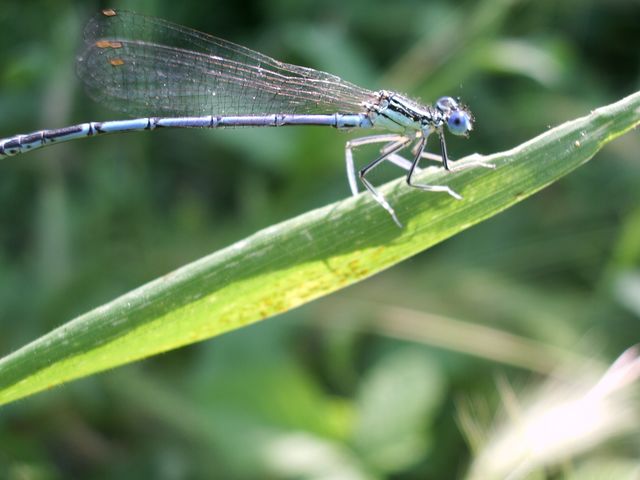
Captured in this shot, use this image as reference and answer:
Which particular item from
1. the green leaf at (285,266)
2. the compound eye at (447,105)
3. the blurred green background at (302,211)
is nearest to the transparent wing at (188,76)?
the compound eye at (447,105)

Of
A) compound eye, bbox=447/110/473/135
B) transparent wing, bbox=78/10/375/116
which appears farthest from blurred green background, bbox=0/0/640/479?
compound eye, bbox=447/110/473/135

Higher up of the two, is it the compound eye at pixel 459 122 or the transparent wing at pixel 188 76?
the transparent wing at pixel 188 76

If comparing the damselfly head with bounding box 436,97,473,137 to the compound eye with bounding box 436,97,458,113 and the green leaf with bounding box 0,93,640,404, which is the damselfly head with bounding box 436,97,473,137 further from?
the green leaf with bounding box 0,93,640,404

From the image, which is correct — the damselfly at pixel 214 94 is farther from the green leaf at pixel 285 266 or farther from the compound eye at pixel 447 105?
the green leaf at pixel 285 266

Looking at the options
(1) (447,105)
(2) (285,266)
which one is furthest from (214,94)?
(2) (285,266)

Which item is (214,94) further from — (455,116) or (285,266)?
(285,266)
